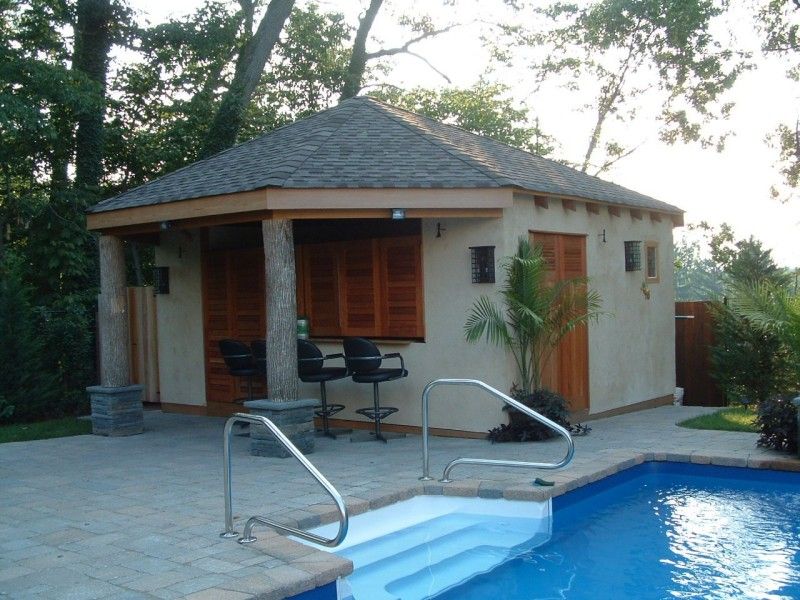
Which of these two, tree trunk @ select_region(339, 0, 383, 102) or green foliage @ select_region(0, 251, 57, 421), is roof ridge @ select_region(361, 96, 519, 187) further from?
tree trunk @ select_region(339, 0, 383, 102)

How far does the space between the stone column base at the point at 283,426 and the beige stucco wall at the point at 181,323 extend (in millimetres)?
3906

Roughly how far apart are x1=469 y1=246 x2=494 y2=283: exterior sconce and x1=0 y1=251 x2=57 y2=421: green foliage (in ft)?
23.7

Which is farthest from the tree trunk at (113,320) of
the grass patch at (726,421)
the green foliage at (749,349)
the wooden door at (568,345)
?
the green foliage at (749,349)

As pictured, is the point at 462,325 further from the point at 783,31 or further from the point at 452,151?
the point at 783,31

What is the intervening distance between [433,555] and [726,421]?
6.06 meters

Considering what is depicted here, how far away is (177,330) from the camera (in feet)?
43.1

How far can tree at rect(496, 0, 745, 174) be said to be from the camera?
66.6 feet

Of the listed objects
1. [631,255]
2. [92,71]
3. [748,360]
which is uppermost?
[92,71]

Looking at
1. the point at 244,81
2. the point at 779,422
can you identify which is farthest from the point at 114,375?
the point at 244,81

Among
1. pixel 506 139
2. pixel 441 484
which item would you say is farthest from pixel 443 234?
pixel 506 139

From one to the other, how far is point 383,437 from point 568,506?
3.15m

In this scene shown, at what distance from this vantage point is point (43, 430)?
11719 millimetres

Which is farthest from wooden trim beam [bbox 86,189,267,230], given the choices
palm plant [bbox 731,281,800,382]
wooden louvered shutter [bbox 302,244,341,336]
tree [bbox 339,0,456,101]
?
tree [bbox 339,0,456,101]

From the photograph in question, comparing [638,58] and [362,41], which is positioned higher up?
[362,41]
